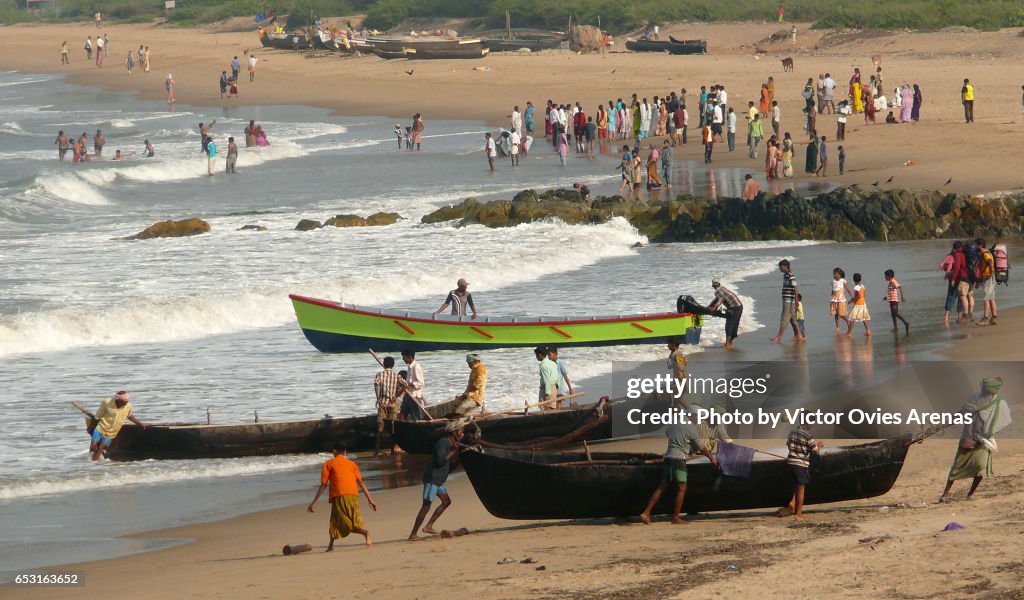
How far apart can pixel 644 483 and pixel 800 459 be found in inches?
54.6

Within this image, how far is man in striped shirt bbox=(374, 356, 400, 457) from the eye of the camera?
16.5 metres

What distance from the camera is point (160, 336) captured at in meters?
24.8

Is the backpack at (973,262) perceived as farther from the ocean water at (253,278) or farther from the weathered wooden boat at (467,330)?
the weathered wooden boat at (467,330)

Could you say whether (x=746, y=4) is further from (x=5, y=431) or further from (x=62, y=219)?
(x=5, y=431)

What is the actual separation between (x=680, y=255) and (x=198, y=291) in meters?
10.2

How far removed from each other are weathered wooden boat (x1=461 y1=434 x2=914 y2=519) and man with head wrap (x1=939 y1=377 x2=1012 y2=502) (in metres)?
0.49

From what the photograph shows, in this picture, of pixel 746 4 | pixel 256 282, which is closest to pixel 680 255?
pixel 256 282

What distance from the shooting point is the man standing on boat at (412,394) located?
16328mm

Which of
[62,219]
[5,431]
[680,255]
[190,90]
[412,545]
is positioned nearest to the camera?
[412,545]

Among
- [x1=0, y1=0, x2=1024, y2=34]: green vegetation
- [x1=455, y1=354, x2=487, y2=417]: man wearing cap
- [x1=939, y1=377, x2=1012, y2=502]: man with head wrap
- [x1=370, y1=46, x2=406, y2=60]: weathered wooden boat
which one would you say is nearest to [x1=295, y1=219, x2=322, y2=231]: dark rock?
[x1=455, y1=354, x2=487, y2=417]: man wearing cap

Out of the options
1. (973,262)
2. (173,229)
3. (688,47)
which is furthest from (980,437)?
(688,47)

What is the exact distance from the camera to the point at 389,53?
238 ft

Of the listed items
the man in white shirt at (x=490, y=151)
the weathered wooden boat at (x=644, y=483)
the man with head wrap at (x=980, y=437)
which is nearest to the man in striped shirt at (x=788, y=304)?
the weathered wooden boat at (x=644, y=483)

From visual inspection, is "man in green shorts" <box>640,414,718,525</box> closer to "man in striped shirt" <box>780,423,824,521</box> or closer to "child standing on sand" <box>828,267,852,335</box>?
"man in striped shirt" <box>780,423,824,521</box>
